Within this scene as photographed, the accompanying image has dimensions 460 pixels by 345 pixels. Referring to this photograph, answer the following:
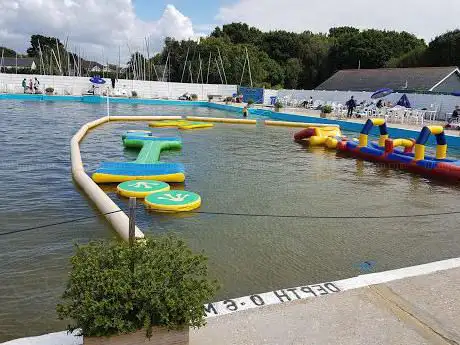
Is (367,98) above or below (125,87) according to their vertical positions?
below

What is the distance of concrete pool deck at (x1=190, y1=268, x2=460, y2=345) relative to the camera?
3.23 meters

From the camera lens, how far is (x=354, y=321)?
11.5 feet

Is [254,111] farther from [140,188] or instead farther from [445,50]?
[140,188]

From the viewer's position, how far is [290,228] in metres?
6.49

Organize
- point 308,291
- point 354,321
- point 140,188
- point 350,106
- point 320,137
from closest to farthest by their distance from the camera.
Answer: point 354,321, point 308,291, point 140,188, point 320,137, point 350,106

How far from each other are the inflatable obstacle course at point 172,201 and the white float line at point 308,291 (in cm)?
312

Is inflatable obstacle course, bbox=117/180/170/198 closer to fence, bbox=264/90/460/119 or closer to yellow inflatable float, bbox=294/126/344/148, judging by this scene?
yellow inflatable float, bbox=294/126/344/148

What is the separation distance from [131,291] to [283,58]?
5500cm

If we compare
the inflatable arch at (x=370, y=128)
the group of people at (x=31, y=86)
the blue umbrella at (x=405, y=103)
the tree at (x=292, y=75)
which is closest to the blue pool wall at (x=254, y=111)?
the group of people at (x=31, y=86)

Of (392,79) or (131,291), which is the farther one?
(392,79)

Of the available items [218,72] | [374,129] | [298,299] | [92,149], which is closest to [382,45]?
[218,72]

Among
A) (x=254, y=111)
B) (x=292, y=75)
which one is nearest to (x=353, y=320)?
(x=254, y=111)

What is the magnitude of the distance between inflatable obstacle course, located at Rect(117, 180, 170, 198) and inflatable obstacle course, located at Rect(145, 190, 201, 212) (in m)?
0.36

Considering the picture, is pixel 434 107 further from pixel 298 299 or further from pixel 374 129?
pixel 298 299
